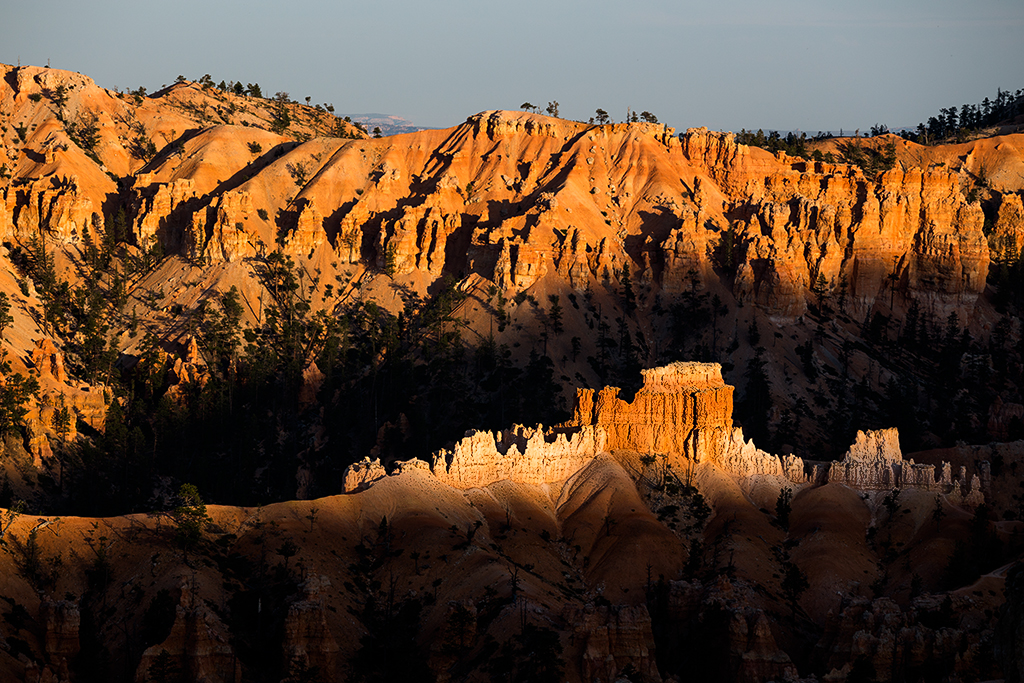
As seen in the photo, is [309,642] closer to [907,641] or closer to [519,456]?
[519,456]

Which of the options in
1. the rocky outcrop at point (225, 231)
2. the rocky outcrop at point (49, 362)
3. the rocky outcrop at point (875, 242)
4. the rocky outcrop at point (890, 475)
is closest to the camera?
the rocky outcrop at point (890, 475)

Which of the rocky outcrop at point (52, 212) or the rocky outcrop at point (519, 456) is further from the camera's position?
the rocky outcrop at point (52, 212)

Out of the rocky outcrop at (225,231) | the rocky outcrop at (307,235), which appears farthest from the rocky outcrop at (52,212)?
the rocky outcrop at (307,235)

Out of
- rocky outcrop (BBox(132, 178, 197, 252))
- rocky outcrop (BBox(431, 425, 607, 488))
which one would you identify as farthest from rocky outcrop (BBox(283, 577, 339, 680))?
rocky outcrop (BBox(132, 178, 197, 252))

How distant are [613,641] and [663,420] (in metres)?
36.4

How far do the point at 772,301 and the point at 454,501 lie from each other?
74.0 metres

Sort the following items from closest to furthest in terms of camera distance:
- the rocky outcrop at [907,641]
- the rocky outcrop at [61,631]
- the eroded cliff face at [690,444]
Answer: the rocky outcrop at [61,631]
the rocky outcrop at [907,641]
the eroded cliff face at [690,444]

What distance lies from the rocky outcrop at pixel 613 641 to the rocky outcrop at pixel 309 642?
1424 cm

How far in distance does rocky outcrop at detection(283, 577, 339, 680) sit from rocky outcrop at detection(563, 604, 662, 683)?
14.2 meters

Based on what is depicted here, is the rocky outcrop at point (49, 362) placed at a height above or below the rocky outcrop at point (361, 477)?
above

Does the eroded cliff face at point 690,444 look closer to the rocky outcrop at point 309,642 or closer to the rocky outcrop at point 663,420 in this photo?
the rocky outcrop at point 663,420

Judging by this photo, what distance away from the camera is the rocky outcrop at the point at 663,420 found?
410ft

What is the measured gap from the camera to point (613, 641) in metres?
90.9

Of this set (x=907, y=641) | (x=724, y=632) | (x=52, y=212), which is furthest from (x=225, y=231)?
(x=907, y=641)
